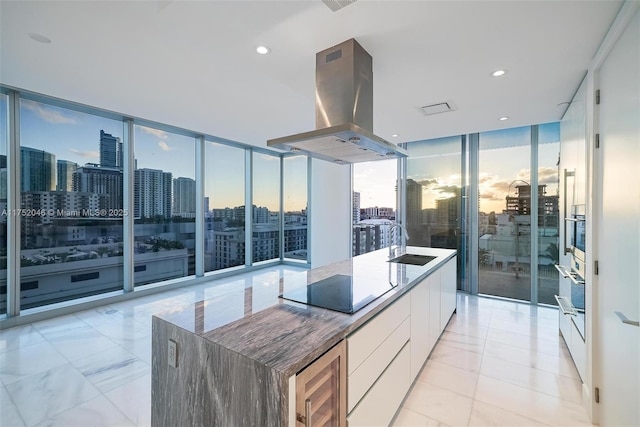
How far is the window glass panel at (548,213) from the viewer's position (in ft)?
13.9

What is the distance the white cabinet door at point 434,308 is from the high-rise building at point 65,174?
4811 mm

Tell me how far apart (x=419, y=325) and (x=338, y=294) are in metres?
1.00

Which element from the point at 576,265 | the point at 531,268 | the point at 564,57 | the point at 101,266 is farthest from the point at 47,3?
the point at 531,268

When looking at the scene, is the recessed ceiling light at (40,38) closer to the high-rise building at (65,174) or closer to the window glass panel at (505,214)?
the high-rise building at (65,174)

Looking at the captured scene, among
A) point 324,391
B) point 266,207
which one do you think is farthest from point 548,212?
point 266,207

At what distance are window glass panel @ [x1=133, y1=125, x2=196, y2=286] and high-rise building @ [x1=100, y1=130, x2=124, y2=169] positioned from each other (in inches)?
9.1

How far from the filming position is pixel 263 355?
3.57ft

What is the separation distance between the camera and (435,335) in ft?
9.43

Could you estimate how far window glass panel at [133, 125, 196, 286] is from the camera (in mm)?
4594

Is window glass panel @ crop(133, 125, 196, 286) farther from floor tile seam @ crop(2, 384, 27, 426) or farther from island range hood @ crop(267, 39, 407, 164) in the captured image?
island range hood @ crop(267, 39, 407, 164)

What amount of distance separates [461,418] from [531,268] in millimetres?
3464

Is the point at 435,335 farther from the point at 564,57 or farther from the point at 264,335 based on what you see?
the point at 564,57

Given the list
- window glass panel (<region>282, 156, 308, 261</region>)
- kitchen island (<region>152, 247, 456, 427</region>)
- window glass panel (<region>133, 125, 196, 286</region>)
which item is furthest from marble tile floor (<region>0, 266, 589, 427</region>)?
window glass panel (<region>282, 156, 308, 261</region>)

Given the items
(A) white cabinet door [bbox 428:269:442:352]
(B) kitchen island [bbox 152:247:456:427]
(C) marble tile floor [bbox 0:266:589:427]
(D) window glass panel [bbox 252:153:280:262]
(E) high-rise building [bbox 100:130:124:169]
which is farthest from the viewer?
(D) window glass panel [bbox 252:153:280:262]
